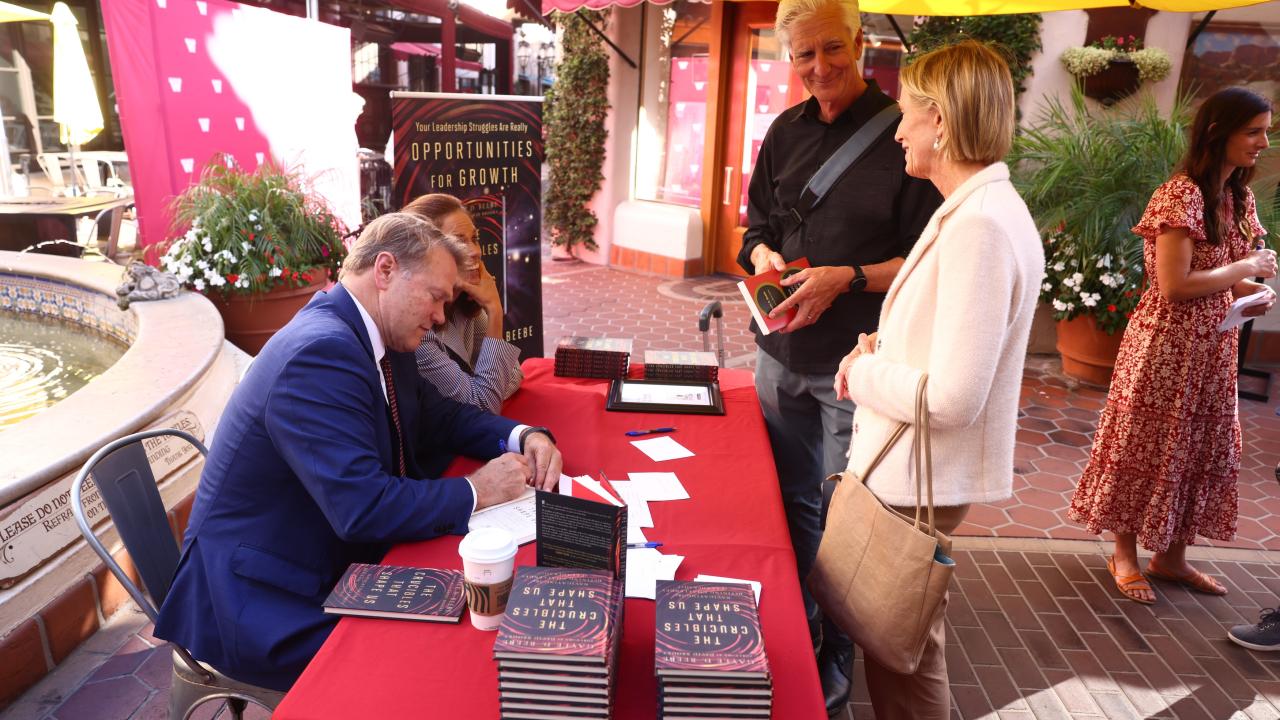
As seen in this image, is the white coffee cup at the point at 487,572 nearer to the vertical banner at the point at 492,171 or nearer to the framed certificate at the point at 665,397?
the framed certificate at the point at 665,397

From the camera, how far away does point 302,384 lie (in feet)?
5.81

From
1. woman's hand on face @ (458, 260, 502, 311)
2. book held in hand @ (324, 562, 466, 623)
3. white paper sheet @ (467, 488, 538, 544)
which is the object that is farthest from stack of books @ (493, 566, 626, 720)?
woman's hand on face @ (458, 260, 502, 311)

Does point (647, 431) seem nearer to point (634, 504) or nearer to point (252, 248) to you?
point (634, 504)

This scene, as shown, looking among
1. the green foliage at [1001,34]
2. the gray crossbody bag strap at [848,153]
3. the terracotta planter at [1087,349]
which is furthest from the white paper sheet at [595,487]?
the green foliage at [1001,34]

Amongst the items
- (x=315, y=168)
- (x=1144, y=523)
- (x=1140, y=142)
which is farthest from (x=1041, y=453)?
(x=315, y=168)

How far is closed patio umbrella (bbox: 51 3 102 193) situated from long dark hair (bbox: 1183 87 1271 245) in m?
9.42

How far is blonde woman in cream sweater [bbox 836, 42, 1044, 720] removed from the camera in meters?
1.69

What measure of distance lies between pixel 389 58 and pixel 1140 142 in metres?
10.2

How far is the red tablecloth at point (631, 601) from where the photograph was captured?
1.35 meters

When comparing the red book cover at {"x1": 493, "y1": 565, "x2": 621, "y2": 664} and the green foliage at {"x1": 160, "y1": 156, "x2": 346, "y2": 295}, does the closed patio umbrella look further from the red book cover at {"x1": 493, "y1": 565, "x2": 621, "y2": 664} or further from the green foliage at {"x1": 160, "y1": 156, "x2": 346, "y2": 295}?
the red book cover at {"x1": 493, "y1": 565, "x2": 621, "y2": 664}

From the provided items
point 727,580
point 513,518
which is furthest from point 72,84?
point 727,580

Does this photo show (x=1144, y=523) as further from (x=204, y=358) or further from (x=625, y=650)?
(x=204, y=358)

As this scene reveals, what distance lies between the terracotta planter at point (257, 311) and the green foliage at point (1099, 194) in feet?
16.3

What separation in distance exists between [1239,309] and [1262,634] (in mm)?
1204
